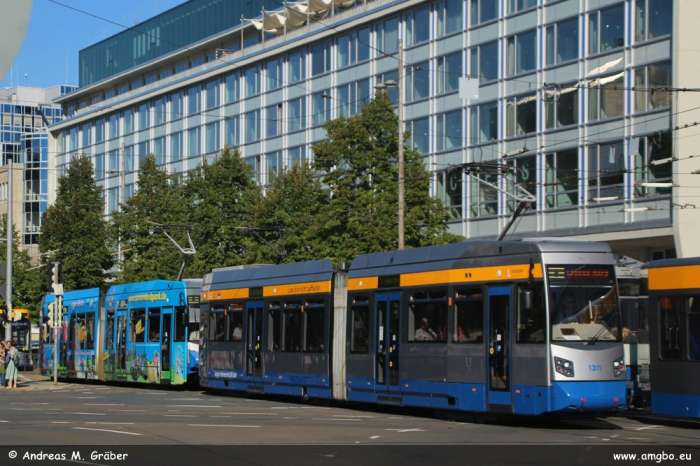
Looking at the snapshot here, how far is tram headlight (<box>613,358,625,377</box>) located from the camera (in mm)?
14758

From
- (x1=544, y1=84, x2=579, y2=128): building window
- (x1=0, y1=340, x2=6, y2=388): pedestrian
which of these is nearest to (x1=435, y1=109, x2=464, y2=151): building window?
(x1=544, y1=84, x2=579, y2=128): building window

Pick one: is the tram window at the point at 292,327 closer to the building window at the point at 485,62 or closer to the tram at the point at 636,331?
the tram at the point at 636,331

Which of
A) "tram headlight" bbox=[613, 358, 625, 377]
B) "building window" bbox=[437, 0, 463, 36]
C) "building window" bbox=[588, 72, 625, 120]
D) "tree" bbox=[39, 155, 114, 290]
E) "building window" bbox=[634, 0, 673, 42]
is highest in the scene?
"building window" bbox=[437, 0, 463, 36]

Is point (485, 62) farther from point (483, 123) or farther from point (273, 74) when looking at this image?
point (273, 74)

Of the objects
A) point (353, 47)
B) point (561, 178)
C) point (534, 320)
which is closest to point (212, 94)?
point (353, 47)

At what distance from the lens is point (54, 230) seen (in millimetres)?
52688

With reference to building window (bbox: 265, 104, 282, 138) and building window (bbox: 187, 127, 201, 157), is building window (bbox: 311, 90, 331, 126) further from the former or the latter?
building window (bbox: 187, 127, 201, 157)

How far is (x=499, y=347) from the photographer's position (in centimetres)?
1547

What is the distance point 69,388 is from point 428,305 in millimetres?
17309

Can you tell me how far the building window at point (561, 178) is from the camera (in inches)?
1512

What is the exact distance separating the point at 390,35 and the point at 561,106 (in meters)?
12.5

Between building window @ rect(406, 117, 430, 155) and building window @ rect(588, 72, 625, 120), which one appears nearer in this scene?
building window @ rect(588, 72, 625, 120)

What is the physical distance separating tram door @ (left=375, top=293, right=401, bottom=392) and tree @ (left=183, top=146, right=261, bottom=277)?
2547cm

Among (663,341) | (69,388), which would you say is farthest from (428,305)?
(69,388)
